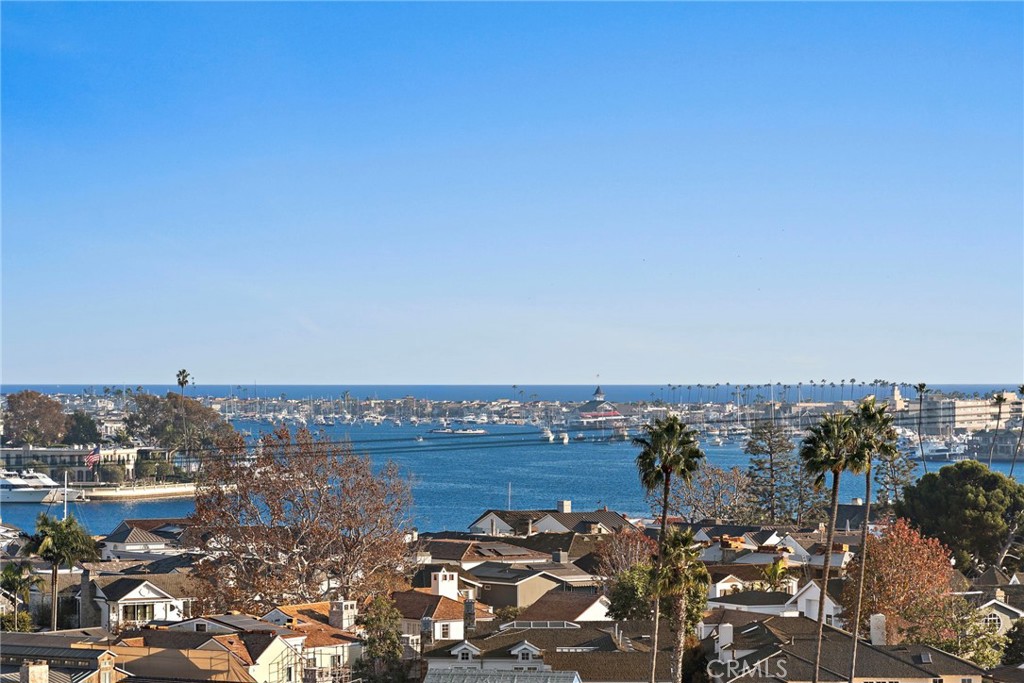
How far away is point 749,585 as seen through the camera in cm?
7344

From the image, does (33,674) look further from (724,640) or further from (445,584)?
(445,584)

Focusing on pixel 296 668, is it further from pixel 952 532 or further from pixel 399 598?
pixel 952 532

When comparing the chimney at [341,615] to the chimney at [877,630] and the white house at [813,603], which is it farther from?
the chimney at [877,630]

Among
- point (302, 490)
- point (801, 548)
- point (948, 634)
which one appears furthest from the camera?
point (801, 548)

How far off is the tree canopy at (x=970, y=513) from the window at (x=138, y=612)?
141 feet

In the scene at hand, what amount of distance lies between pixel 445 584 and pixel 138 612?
1360 centimetres

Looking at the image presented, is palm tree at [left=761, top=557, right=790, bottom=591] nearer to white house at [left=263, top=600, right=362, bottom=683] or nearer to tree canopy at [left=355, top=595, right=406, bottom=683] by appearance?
tree canopy at [left=355, top=595, right=406, bottom=683]

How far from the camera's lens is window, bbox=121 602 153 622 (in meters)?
66.1

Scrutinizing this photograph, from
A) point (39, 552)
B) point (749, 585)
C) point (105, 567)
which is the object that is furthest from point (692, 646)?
point (105, 567)

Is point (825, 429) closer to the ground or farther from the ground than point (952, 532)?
farther from the ground

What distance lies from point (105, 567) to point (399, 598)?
72.3 feet

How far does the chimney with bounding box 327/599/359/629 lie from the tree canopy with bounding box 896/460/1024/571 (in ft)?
132

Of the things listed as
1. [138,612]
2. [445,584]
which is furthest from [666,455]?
[138,612]

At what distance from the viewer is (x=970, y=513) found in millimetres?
86375
